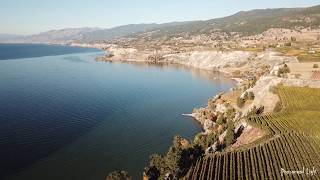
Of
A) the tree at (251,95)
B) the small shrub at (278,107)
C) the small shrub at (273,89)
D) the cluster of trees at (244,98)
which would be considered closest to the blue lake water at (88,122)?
the cluster of trees at (244,98)

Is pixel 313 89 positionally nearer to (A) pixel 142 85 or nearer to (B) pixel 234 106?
(B) pixel 234 106

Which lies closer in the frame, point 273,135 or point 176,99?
point 273,135

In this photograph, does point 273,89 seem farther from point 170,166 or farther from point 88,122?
point 88,122

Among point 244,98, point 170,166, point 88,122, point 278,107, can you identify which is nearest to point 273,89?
point 278,107

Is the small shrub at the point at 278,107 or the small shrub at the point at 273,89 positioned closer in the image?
the small shrub at the point at 278,107

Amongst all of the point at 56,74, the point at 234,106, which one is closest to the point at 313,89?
the point at 234,106

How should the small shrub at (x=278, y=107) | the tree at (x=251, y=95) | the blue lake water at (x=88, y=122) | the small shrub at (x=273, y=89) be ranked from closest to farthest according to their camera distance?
the blue lake water at (x=88, y=122), the small shrub at (x=278, y=107), the small shrub at (x=273, y=89), the tree at (x=251, y=95)

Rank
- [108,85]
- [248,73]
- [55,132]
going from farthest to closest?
[248,73]
[108,85]
[55,132]

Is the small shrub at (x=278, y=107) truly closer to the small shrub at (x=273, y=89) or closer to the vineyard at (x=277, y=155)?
the vineyard at (x=277, y=155)
